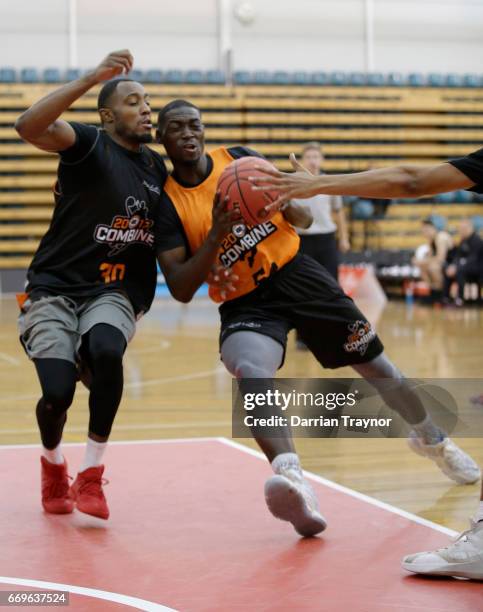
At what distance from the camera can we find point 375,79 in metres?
19.6

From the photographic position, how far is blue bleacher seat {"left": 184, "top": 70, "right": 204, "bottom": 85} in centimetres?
1877

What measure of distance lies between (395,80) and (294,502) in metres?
17.6

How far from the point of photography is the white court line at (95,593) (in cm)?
258

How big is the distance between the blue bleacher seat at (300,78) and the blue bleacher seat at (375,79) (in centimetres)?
127

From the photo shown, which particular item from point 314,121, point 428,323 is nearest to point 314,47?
point 314,121

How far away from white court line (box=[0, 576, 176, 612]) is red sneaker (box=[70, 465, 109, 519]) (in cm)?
62

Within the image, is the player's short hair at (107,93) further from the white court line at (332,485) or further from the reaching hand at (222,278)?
the white court line at (332,485)

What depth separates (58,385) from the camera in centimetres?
342

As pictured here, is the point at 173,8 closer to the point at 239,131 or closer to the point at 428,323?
the point at 239,131

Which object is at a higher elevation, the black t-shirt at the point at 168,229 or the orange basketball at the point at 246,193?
the orange basketball at the point at 246,193

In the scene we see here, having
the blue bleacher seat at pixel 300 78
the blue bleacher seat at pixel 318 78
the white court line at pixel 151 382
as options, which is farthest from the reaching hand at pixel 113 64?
the blue bleacher seat at pixel 318 78

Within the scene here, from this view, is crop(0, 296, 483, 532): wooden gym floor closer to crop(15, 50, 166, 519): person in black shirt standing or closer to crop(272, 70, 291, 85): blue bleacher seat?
crop(15, 50, 166, 519): person in black shirt standing

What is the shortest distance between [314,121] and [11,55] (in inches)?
235
